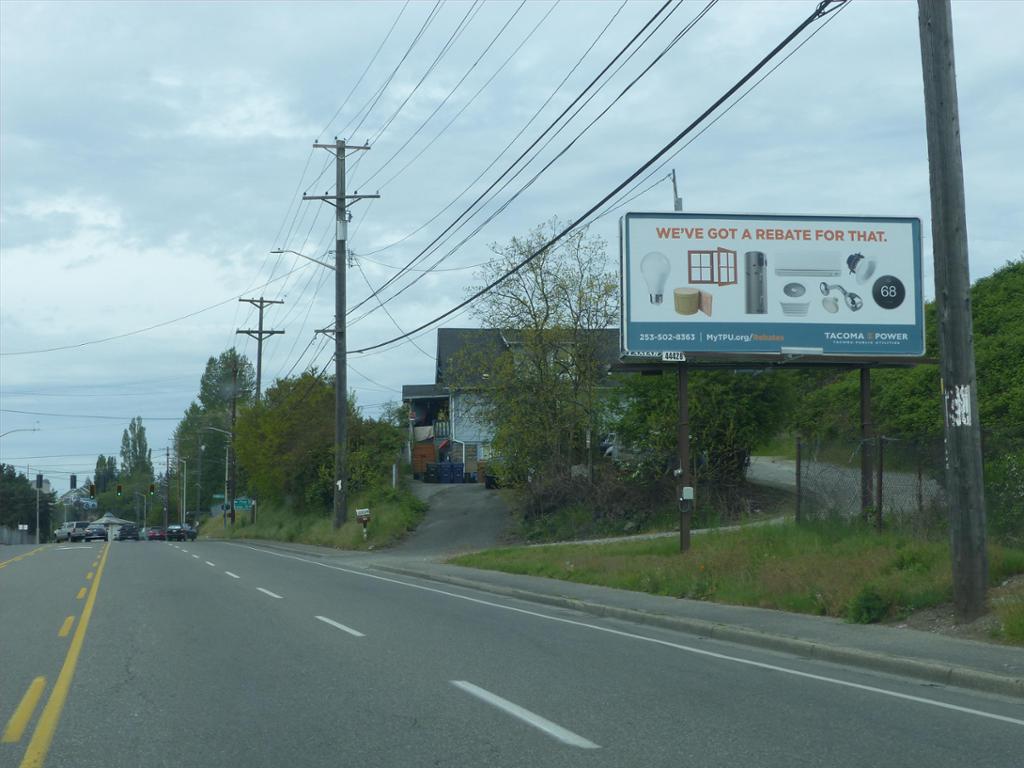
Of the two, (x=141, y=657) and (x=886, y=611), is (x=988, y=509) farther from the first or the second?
(x=141, y=657)

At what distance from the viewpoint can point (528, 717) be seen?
8.66 metres

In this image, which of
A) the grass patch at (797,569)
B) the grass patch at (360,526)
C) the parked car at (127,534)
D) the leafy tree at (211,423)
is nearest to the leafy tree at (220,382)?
the leafy tree at (211,423)

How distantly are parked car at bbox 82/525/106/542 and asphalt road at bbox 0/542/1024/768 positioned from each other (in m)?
52.1

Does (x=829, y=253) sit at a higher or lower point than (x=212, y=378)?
lower

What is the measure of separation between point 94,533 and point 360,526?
110 feet

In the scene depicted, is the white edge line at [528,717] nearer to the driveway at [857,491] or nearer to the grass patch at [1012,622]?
the grass patch at [1012,622]

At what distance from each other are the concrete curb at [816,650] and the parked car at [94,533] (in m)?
52.1

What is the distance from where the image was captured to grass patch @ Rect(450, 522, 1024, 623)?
14.3 meters

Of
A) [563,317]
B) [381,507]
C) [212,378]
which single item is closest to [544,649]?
[563,317]

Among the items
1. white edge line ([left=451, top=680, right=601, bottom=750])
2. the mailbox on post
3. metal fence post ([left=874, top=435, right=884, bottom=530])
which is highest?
metal fence post ([left=874, top=435, right=884, bottom=530])

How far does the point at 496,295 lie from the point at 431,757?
1165 inches

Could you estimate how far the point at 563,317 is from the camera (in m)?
36.4

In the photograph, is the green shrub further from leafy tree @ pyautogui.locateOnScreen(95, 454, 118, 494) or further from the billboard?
leafy tree @ pyautogui.locateOnScreen(95, 454, 118, 494)

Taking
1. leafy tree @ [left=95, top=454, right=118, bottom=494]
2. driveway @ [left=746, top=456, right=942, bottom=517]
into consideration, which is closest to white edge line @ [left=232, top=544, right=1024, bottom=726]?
driveway @ [left=746, top=456, right=942, bottom=517]
